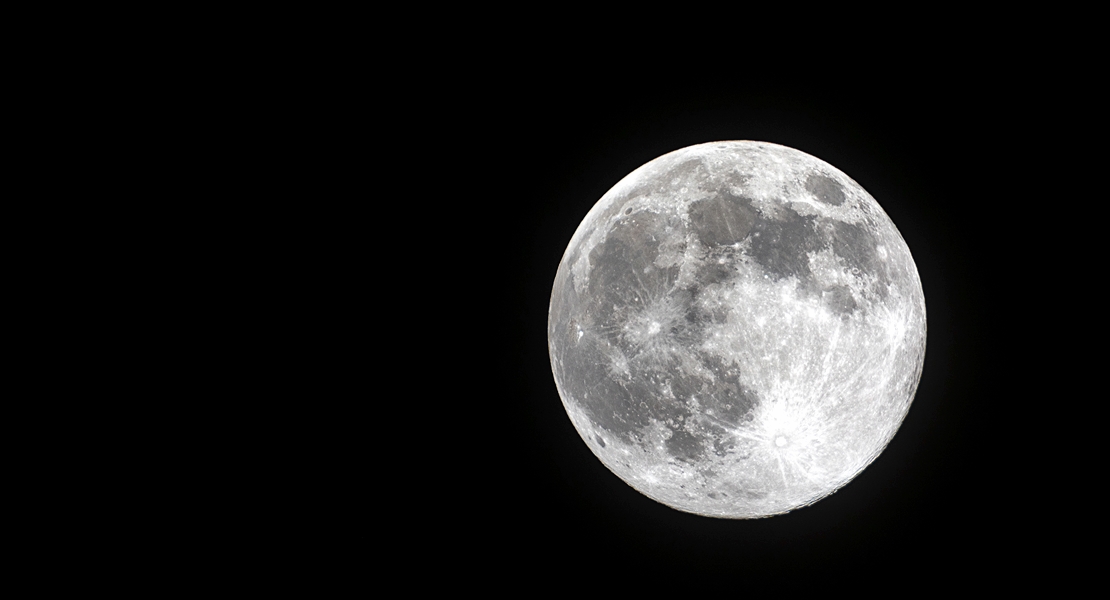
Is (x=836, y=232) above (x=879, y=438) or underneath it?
above

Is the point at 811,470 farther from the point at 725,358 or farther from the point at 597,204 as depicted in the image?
the point at 597,204

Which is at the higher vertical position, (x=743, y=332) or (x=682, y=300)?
(x=682, y=300)

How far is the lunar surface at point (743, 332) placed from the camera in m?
3.67

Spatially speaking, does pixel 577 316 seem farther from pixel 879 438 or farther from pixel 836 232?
pixel 879 438

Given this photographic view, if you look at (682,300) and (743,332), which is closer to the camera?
(743,332)

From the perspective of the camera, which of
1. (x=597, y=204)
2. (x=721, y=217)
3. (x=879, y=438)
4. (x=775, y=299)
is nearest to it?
(x=775, y=299)

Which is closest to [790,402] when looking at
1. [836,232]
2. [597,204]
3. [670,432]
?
[670,432]

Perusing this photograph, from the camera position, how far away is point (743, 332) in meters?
3.63

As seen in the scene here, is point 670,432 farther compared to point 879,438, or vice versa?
point 879,438

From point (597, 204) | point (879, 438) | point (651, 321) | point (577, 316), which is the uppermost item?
A: point (597, 204)

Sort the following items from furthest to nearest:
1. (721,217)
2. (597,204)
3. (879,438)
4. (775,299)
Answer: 1. (597,204)
2. (879,438)
3. (721,217)
4. (775,299)

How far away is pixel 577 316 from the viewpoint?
4.25 meters

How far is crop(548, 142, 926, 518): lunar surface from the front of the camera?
3.67 m

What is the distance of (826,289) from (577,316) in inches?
57.4
